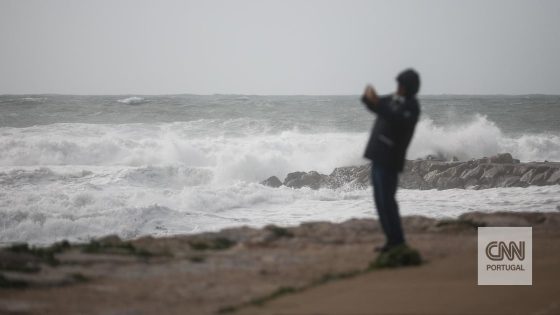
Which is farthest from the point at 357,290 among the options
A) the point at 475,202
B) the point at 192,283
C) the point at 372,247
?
the point at 475,202

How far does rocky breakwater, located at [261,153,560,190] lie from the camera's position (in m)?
20.0

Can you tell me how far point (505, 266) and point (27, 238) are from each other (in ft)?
30.1

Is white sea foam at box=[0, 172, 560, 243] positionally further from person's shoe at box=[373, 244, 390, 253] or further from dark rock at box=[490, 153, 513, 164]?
person's shoe at box=[373, 244, 390, 253]

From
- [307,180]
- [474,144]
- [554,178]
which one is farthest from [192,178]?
[474,144]

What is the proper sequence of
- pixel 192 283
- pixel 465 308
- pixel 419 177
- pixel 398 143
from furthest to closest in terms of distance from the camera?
pixel 419 177, pixel 398 143, pixel 192 283, pixel 465 308

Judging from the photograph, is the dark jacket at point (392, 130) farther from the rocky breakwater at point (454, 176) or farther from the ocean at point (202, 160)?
the rocky breakwater at point (454, 176)

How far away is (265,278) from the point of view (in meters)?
5.95

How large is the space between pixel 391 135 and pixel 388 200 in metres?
0.66

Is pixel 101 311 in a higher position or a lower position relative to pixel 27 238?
higher

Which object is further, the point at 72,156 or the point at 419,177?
the point at 72,156

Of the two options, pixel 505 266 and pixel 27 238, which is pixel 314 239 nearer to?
pixel 505 266

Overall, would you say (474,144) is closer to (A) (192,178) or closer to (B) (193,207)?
(A) (192,178)

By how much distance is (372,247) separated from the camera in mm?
7293

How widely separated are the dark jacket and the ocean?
23.8 ft
